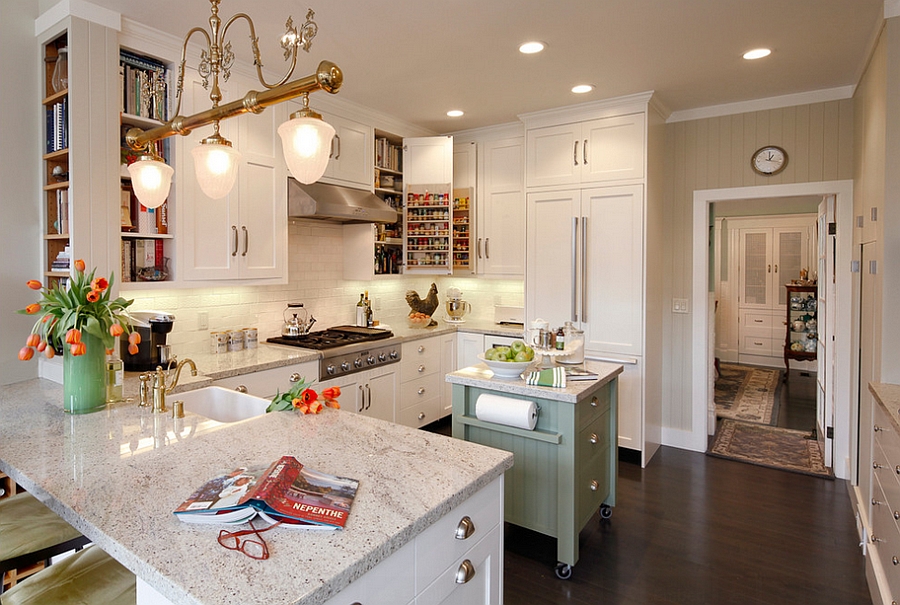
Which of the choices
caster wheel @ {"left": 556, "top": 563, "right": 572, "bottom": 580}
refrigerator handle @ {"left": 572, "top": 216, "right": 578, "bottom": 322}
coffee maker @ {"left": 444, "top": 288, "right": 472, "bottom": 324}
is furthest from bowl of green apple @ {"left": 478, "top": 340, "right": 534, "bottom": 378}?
coffee maker @ {"left": 444, "top": 288, "right": 472, "bottom": 324}

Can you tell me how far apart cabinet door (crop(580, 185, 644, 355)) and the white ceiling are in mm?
793

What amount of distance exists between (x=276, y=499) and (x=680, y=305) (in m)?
3.96

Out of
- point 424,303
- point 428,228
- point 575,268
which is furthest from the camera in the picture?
point 424,303

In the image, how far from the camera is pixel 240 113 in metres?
1.67

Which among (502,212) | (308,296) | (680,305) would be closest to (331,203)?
(308,296)

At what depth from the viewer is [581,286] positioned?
4.18m

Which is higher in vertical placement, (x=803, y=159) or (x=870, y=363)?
(x=803, y=159)

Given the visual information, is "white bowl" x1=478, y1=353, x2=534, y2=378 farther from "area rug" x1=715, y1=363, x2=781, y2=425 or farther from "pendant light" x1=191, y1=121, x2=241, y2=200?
"area rug" x1=715, y1=363, x2=781, y2=425

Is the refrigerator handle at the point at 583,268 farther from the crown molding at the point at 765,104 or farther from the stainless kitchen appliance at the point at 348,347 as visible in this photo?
the stainless kitchen appliance at the point at 348,347

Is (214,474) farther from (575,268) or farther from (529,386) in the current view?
(575,268)

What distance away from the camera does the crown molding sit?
148 inches

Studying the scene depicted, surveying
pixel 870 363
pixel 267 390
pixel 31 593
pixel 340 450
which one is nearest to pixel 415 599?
pixel 340 450

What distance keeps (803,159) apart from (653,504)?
2734 mm

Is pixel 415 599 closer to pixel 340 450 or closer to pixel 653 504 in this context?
pixel 340 450
